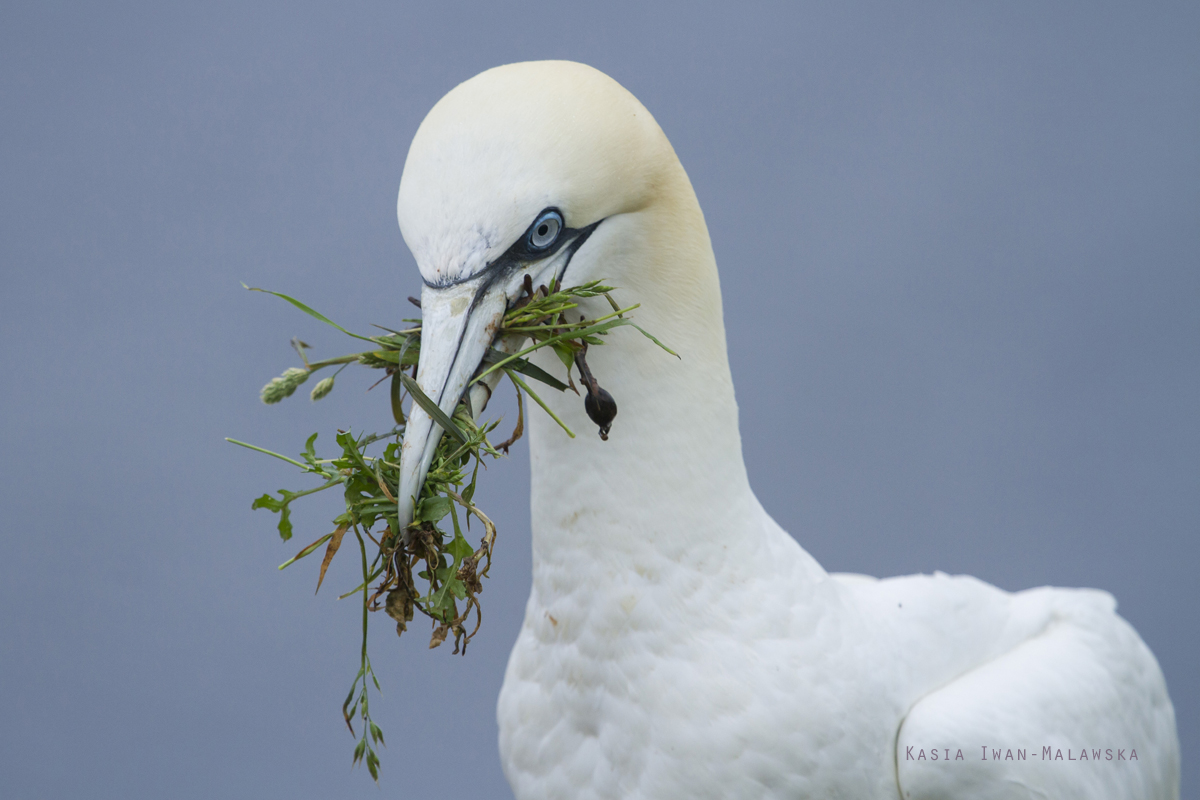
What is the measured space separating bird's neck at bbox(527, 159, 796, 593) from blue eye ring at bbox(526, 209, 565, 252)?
0.22 m

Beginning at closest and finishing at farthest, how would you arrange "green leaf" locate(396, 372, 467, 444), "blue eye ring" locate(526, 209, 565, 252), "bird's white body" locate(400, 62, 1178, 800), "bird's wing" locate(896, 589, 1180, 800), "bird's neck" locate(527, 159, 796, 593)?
"green leaf" locate(396, 372, 467, 444)
"blue eye ring" locate(526, 209, 565, 252)
"bird's white body" locate(400, 62, 1178, 800)
"bird's neck" locate(527, 159, 796, 593)
"bird's wing" locate(896, 589, 1180, 800)

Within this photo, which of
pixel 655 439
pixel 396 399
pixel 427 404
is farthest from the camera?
pixel 655 439

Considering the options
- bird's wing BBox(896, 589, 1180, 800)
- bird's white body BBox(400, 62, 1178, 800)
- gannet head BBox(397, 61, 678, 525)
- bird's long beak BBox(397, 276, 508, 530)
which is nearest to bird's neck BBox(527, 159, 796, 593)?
bird's white body BBox(400, 62, 1178, 800)

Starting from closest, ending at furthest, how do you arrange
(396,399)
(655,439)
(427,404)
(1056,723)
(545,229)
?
(427,404) → (545,229) → (396,399) → (655,439) → (1056,723)

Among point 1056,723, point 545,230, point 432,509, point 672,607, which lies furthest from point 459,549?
Result: point 1056,723

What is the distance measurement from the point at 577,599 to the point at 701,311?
0.58m

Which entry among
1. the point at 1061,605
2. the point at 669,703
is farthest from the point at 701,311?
the point at 1061,605

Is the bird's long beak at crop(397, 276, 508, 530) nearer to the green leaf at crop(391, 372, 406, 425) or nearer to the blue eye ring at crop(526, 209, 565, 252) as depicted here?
the blue eye ring at crop(526, 209, 565, 252)

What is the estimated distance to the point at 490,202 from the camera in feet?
5.34

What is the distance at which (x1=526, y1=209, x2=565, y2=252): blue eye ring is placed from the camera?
1.70 metres

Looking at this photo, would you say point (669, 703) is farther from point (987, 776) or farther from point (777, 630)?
point (987, 776)

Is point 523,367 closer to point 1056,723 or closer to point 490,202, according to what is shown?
point 490,202

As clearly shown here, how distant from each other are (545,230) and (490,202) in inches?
4.9

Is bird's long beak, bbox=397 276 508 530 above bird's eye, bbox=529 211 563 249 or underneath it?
underneath
